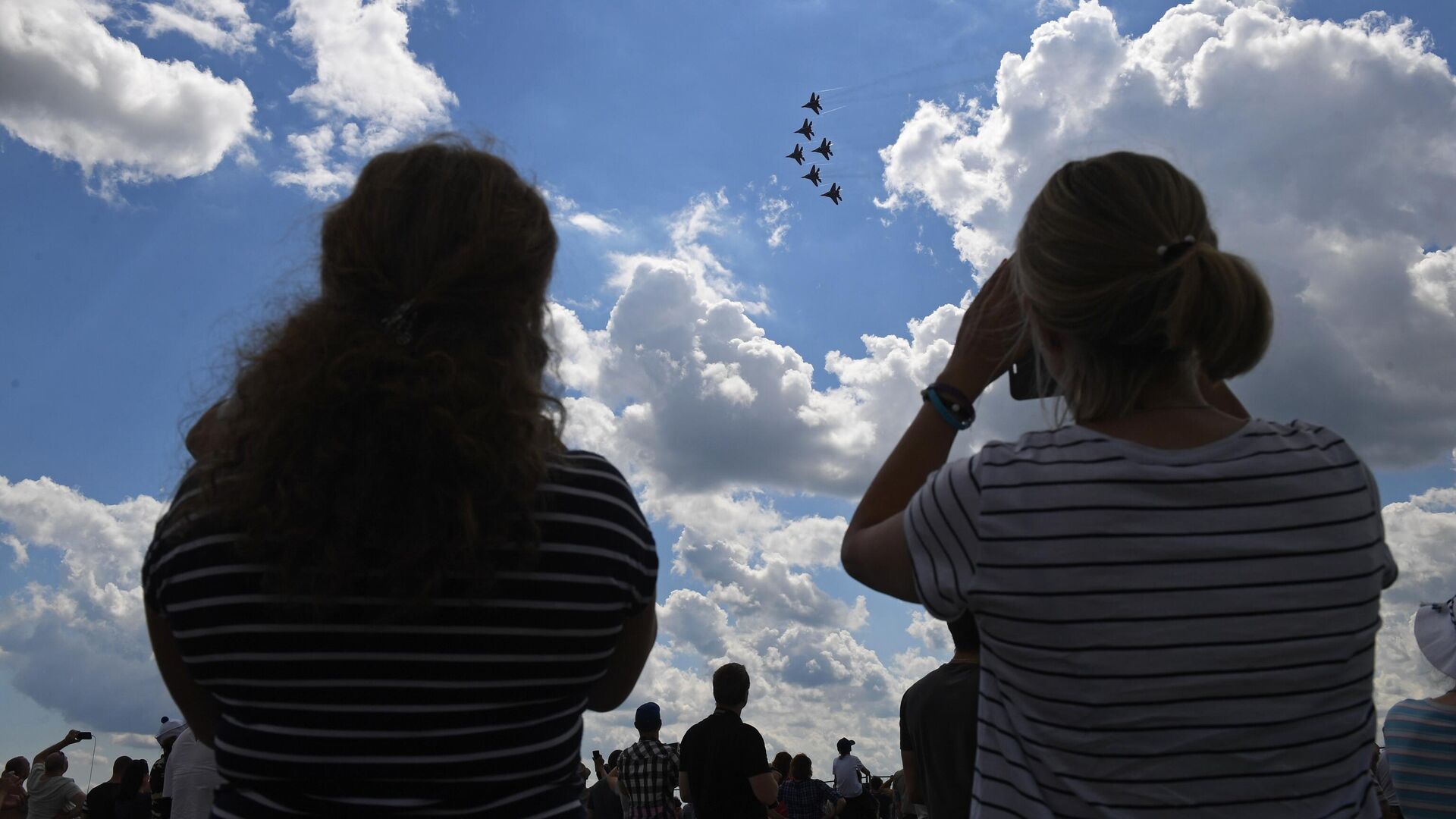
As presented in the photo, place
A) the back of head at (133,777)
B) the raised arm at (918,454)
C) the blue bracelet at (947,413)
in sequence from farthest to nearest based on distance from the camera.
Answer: the back of head at (133,777), the blue bracelet at (947,413), the raised arm at (918,454)

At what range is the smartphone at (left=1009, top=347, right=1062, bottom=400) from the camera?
1.97 meters

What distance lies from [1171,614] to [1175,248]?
23.0 inches

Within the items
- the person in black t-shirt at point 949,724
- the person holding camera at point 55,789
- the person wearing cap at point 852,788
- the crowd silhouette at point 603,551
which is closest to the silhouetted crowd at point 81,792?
the person holding camera at point 55,789

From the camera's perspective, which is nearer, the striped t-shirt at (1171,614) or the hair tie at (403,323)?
the striped t-shirt at (1171,614)

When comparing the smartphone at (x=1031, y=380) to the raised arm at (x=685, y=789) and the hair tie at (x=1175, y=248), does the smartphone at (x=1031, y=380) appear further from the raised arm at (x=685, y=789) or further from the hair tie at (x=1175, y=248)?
the raised arm at (x=685, y=789)

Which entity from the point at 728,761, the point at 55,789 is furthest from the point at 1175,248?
the point at 55,789

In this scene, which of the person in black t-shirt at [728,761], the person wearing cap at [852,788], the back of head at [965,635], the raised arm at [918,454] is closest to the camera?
the raised arm at [918,454]

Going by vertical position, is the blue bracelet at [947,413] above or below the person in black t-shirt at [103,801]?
above

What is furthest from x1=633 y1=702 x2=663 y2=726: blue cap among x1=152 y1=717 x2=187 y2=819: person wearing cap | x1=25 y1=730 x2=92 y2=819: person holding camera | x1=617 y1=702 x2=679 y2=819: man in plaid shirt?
x1=25 y1=730 x2=92 y2=819: person holding camera

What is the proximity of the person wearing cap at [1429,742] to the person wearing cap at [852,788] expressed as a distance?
526 inches

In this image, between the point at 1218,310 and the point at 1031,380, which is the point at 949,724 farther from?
the point at 1218,310

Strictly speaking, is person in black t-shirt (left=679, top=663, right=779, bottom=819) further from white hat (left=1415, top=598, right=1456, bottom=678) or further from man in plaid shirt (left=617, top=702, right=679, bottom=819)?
white hat (left=1415, top=598, right=1456, bottom=678)

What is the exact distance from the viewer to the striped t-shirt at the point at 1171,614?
5.16 feet

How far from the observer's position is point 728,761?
7066 mm
